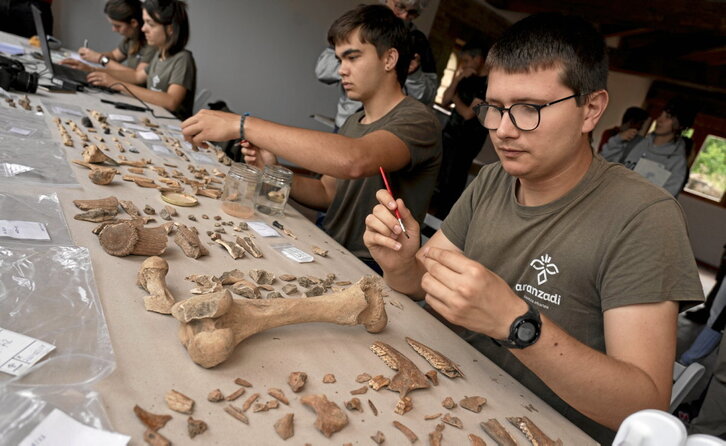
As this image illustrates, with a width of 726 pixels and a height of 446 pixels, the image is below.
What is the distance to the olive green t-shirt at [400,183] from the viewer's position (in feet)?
6.82

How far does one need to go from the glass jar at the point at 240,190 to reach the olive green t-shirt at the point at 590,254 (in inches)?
29.8

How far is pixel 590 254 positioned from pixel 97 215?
4.00 ft

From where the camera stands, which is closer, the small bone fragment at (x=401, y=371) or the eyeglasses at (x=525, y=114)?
the small bone fragment at (x=401, y=371)

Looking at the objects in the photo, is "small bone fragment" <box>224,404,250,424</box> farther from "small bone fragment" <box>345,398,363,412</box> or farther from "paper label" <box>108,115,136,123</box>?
"paper label" <box>108,115,136,123</box>

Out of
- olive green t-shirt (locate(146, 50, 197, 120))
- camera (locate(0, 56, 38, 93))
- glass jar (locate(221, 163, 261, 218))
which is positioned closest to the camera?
glass jar (locate(221, 163, 261, 218))

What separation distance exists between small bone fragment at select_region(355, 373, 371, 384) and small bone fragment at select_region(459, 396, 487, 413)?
0.18m

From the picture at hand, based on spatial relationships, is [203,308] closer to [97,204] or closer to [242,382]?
[242,382]

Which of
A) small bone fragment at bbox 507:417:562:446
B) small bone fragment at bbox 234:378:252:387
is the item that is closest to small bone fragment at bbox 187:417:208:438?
small bone fragment at bbox 234:378:252:387

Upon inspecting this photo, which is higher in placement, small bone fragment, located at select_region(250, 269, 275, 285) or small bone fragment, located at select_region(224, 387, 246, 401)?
small bone fragment, located at select_region(250, 269, 275, 285)

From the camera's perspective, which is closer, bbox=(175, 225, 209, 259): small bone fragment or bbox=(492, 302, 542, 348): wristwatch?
bbox=(492, 302, 542, 348): wristwatch

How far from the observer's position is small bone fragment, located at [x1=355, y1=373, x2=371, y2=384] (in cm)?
89

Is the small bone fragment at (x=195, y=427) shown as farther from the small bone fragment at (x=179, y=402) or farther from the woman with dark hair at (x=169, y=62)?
the woman with dark hair at (x=169, y=62)

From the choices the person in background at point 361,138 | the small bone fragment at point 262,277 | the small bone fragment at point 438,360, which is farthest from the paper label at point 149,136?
the small bone fragment at point 438,360

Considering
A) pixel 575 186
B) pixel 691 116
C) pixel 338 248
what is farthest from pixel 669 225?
pixel 691 116
